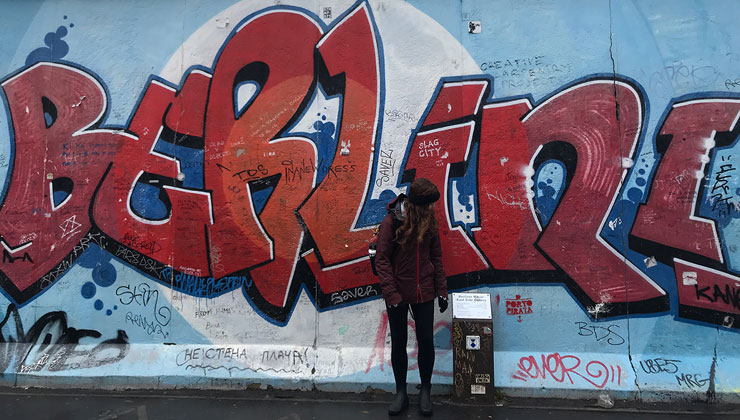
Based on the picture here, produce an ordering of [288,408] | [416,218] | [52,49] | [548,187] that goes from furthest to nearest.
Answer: [52,49]
[548,187]
[288,408]
[416,218]

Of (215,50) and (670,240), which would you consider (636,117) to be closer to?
(670,240)

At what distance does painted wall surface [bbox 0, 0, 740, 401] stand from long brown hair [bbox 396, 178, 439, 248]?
36.3 inches

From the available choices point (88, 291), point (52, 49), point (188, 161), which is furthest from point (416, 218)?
point (52, 49)

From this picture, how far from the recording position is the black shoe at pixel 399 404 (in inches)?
161

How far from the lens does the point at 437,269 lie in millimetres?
4129

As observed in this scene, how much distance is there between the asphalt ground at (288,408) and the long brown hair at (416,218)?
153 centimetres

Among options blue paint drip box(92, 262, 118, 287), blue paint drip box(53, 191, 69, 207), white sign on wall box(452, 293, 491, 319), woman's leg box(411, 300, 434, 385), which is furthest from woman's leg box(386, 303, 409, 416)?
blue paint drip box(53, 191, 69, 207)

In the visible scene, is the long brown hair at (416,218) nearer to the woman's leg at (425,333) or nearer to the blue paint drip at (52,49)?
the woman's leg at (425,333)

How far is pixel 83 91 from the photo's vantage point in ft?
17.7

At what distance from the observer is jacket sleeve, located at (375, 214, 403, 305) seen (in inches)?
154

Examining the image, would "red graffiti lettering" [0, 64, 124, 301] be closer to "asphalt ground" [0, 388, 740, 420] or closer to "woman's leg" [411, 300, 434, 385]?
"asphalt ground" [0, 388, 740, 420]

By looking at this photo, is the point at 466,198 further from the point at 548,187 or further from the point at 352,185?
the point at 352,185

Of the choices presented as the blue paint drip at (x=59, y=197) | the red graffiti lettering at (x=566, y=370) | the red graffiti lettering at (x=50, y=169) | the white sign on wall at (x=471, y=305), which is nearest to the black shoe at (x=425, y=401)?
the white sign on wall at (x=471, y=305)

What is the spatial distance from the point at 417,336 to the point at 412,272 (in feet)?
1.92
